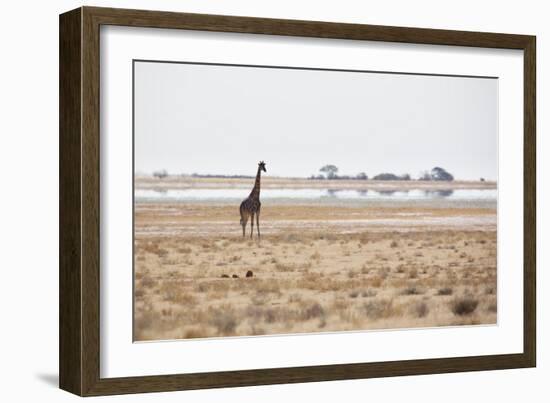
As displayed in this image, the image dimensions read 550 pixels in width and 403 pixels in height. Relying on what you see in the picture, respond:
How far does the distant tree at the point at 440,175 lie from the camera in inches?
291

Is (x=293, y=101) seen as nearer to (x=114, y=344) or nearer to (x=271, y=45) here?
(x=271, y=45)

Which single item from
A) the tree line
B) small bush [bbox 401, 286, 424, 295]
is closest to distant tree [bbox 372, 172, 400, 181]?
the tree line

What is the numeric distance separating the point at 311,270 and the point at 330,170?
563 mm

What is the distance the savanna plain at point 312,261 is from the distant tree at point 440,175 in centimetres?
4

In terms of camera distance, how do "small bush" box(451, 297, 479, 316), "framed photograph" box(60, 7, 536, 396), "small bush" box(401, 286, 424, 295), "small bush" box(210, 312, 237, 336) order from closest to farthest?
1. "framed photograph" box(60, 7, 536, 396)
2. "small bush" box(210, 312, 237, 336)
3. "small bush" box(401, 286, 424, 295)
4. "small bush" box(451, 297, 479, 316)

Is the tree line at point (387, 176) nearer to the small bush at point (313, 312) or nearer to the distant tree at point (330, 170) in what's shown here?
the distant tree at point (330, 170)

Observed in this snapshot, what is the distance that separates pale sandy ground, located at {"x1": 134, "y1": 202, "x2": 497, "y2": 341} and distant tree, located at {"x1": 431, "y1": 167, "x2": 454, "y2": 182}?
186 mm

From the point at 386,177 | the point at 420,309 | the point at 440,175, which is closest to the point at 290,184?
the point at 386,177

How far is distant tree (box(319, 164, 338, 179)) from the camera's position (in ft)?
23.3

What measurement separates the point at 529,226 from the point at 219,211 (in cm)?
193

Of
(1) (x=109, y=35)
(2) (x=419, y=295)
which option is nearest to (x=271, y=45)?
(1) (x=109, y=35)

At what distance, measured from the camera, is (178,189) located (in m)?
6.80

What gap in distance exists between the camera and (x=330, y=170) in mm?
7113

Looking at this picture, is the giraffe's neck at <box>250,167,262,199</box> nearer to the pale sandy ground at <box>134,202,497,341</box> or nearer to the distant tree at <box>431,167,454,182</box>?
the pale sandy ground at <box>134,202,497,341</box>
